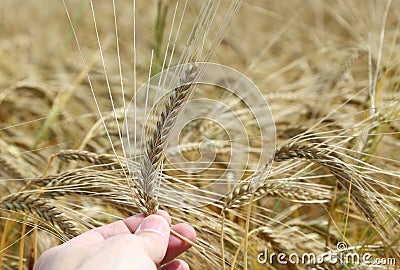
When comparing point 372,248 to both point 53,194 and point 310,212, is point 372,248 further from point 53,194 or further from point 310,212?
point 53,194

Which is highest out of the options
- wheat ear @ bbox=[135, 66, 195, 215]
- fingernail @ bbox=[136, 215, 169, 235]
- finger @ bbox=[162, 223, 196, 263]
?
wheat ear @ bbox=[135, 66, 195, 215]

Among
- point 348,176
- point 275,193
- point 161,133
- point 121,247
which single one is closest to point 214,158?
point 275,193

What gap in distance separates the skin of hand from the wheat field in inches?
2.1

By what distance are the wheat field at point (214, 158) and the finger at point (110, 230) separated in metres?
0.02

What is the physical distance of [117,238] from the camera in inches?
29.3

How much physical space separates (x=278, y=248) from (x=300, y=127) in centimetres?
44

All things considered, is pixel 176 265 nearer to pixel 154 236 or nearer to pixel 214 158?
pixel 154 236

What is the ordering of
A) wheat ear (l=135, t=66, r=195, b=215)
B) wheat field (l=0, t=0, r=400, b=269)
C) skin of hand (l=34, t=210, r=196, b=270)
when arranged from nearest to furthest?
skin of hand (l=34, t=210, r=196, b=270), wheat ear (l=135, t=66, r=195, b=215), wheat field (l=0, t=0, r=400, b=269)

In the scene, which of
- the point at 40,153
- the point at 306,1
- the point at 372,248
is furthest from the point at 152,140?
the point at 306,1

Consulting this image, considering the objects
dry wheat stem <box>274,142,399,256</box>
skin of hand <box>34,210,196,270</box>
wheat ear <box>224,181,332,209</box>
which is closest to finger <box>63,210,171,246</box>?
skin of hand <box>34,210,196,270</box>

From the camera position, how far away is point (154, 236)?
2.59ft

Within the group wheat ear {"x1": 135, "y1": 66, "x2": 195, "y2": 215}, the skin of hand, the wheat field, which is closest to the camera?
the skin of hand

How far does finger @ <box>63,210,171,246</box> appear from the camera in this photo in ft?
2.61

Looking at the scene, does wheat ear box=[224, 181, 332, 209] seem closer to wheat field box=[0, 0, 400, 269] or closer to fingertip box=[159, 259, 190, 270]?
wheat field box=[0, 0, 400, 269]
